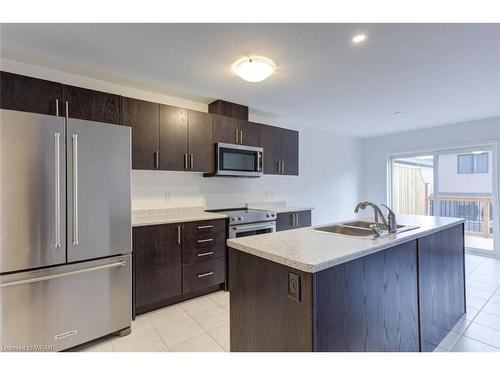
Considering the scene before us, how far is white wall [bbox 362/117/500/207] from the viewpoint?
418 centimetres

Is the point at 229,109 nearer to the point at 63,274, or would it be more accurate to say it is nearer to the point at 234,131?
the point at 234,131

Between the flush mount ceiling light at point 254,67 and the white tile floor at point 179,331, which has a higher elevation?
the flush mount ceiling light at point 254,67

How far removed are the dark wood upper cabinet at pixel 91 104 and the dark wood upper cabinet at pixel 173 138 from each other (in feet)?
1.48

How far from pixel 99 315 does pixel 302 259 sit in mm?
1760

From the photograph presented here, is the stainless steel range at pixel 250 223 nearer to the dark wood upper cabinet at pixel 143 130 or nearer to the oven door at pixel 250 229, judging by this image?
the oven door at pixel 250 229

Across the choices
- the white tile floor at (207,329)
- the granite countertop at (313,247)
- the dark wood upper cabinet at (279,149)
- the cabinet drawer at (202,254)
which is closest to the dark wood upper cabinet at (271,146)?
the dark wood upper cabinet at (279,149)

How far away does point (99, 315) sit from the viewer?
1.91 metres

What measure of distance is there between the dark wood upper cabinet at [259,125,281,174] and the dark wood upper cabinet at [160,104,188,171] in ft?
3.65

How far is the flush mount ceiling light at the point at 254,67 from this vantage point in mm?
2127

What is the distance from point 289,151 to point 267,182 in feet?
2.09

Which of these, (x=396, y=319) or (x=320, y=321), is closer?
(x=320, y=321)

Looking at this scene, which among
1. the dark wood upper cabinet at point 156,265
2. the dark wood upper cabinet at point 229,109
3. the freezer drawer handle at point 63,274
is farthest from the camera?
the dark wood upper cabinet at point 229,109

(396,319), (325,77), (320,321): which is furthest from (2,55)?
(396,319)
